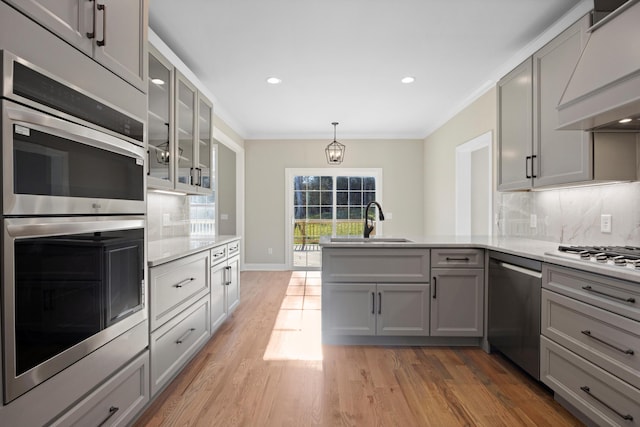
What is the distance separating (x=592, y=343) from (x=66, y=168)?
2365 mm

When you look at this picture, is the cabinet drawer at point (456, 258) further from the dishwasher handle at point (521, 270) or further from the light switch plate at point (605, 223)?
the light switch plate at point (605, 223)

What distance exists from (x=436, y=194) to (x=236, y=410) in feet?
15.6

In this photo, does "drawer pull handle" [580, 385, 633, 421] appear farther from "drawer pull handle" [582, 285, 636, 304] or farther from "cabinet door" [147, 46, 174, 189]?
"cabinet door" [147, 46, 174, 189]

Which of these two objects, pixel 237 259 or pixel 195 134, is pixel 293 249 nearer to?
pixel 237 259

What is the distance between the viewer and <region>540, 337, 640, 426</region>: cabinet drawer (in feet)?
4.79

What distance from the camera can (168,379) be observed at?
2.02m

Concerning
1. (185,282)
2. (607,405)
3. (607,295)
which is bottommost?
(607,405)

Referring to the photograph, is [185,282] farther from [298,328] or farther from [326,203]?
[326,203]

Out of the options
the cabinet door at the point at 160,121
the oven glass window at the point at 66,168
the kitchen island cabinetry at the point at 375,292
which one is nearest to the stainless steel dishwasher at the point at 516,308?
the kitchen island cabinetry at the point at 375,292

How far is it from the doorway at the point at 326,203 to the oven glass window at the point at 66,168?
497 cm

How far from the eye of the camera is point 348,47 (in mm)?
2996

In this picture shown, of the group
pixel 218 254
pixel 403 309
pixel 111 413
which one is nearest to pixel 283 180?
pixel 218 254

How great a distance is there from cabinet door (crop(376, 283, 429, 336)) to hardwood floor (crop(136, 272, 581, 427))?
0.17 meters

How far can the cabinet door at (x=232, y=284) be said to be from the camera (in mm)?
3340
